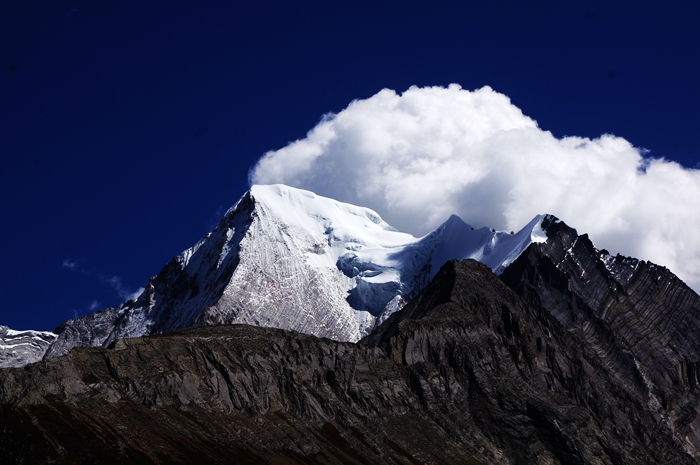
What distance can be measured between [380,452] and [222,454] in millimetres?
33458

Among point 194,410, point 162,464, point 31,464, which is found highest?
point 194,410

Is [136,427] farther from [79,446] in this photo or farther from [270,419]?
[270,419]

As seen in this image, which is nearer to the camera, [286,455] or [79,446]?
[79,446]

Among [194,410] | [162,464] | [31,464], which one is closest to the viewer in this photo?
[31,464]

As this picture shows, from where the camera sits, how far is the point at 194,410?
190 m

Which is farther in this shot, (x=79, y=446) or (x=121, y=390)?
(x=121, y=390)

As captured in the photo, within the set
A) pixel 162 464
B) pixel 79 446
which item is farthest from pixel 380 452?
pixel 79 446

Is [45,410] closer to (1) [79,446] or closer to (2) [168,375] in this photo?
(1) [79,446]

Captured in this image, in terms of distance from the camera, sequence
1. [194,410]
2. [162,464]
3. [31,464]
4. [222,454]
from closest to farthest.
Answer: [31,464]
[162,464]
[222,454]
[194,410]

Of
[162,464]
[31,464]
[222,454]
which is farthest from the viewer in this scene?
[222,454]

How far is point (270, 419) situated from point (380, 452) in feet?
68.5

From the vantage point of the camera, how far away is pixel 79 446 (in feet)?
532

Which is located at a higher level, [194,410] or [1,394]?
[194,410]

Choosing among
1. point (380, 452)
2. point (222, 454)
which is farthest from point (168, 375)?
point (380, 452)
